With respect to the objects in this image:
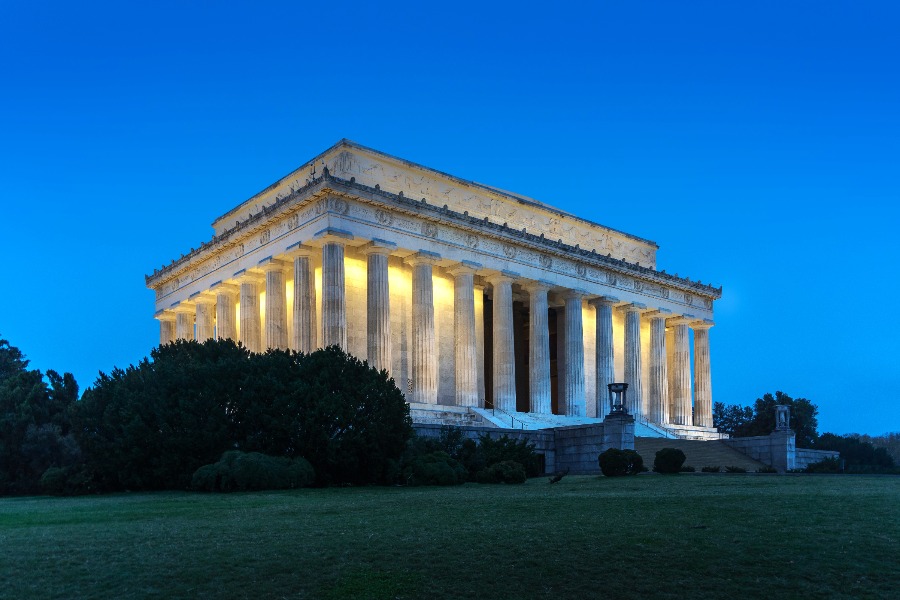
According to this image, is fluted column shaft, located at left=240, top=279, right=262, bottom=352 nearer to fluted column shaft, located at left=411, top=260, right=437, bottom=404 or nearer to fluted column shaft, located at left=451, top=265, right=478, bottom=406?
fluted column shaft, located at left=411, top=260, right=437, bottom=404

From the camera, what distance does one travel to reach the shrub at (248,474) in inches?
1138

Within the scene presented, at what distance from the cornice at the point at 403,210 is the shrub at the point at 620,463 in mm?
19583

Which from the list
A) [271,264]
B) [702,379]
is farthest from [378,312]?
[702,379]

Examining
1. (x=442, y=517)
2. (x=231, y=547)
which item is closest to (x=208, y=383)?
(x=442, y=517)

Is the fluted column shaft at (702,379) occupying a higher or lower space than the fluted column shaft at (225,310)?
lower

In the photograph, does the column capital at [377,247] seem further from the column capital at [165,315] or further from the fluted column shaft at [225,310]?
the column capital at [165,315]

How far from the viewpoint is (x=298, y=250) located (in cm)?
4922

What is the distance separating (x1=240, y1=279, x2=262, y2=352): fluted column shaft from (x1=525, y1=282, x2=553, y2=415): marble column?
16.5m

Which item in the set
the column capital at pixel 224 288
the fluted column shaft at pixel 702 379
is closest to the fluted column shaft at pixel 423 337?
the column capital at pixel 224 288

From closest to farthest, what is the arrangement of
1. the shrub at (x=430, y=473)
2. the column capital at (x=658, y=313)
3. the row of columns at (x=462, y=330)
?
1. the shrub at (x=430, y=473)
2. the row of columns at (x=462, y=330)
3. the column capital at (x=658, y=313)

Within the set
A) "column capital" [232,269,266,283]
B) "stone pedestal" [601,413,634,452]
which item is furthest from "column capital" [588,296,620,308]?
"column capital" [232,269,266,283]

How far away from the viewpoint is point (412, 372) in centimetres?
5084

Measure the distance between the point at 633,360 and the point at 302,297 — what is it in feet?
84.7

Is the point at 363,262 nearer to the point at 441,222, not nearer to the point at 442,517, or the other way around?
the point at 441,222
